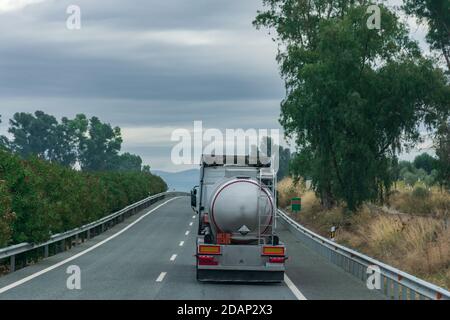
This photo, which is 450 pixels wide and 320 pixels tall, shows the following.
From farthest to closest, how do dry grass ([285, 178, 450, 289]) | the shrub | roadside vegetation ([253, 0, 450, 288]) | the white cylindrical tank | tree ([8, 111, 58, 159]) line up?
tree ([8, 111, 58, 159]) < the shrub < roadside vegetation ([253, 0, 450, 288]) < dry grass ([285, 178, 450, 289]) < the white cylindrical tank

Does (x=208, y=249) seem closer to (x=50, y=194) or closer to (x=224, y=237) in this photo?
(x=224, y=237)

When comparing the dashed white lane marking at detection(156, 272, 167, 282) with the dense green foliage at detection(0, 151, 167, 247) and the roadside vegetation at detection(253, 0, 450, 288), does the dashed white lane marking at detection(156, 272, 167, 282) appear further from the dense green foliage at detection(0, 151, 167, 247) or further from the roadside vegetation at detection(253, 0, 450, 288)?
the roadside vegetation at detection(253, 0, 450, 288)

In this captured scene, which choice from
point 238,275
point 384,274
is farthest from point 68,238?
point 384,274

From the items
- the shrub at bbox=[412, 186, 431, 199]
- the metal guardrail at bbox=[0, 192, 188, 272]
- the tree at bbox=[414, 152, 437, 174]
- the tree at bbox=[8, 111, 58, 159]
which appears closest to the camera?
Result: the metal guardrail at bbox=[0, 192, 188, 272]

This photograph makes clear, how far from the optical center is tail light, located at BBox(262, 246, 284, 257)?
1892 centimetres

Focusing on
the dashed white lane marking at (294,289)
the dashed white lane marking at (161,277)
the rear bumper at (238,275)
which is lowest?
the dashed white lane marking at (294,289)

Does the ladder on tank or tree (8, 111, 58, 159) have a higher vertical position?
tree (8, 111, 58, 159)

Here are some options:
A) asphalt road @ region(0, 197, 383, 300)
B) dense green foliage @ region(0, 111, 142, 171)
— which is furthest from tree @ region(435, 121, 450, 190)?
dense green foliage @ region(0, 111, 142, 171)

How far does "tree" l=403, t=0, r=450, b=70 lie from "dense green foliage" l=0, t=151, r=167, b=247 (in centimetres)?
2025

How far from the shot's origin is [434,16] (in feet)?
147

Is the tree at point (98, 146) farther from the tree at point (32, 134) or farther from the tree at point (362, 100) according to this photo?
the tree at point (362, 100)

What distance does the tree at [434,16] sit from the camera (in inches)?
1743

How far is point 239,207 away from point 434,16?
29.7 metres

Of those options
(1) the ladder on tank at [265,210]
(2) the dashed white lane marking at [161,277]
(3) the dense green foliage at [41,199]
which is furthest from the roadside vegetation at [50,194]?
(1) the ladder on tank at [265,210]
